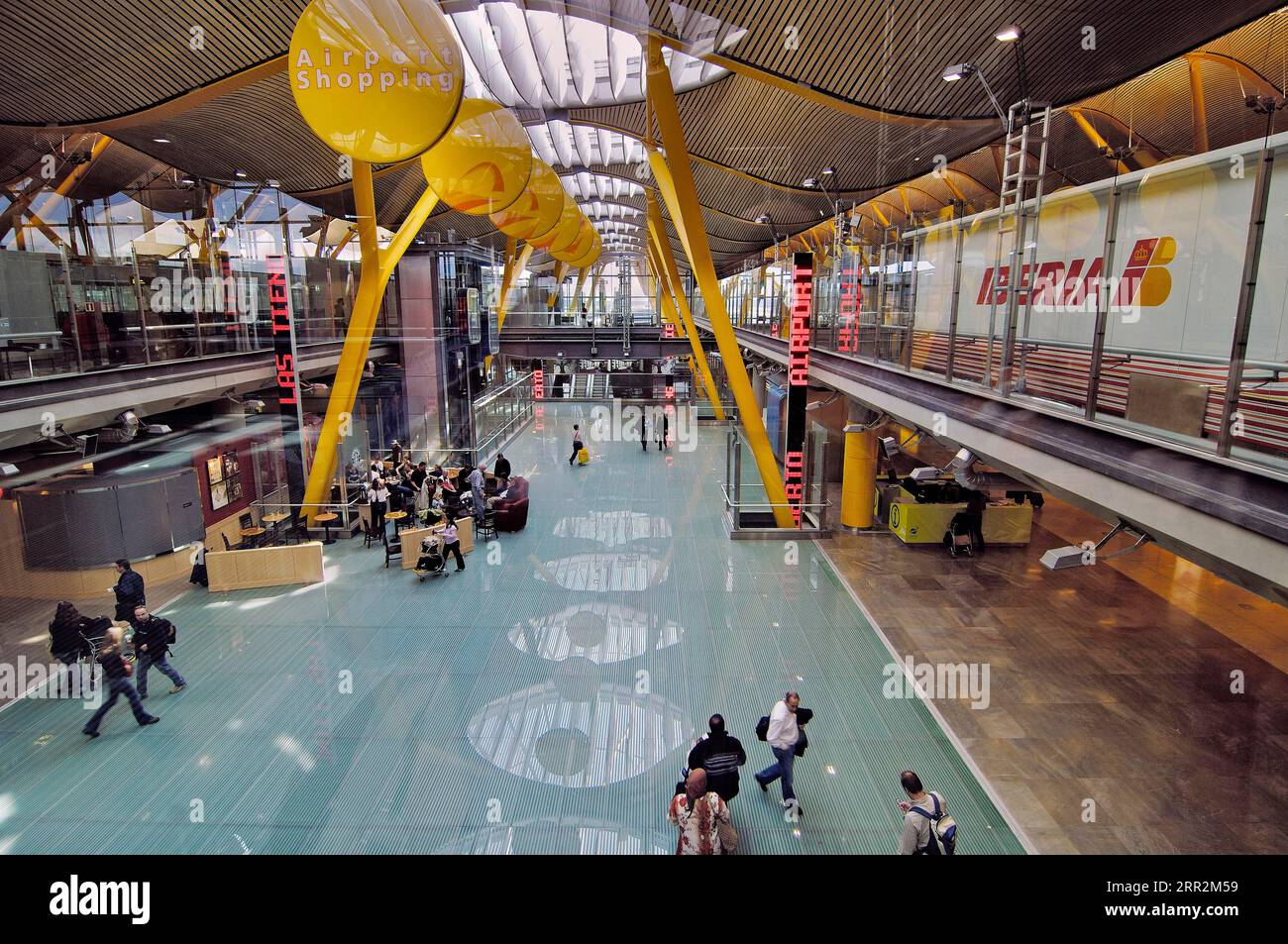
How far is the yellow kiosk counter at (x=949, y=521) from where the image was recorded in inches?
503

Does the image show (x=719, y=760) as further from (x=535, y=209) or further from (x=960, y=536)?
(x=960, y=536)

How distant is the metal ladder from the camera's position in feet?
18.0

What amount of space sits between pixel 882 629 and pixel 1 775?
933 cm

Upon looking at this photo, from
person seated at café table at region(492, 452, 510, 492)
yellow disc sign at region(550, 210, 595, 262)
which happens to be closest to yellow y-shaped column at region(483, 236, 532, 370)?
yellow disc sign at region(550, 210, 595, 262)

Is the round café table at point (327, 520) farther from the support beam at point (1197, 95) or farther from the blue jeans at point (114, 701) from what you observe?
the support beam at point (1197, 95)

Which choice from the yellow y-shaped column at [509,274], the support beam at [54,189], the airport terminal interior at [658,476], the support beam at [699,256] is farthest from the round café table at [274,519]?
the yellow y-shaped column at [509,274]

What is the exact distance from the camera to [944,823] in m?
4.61

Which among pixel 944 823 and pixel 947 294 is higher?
pixel 947 294

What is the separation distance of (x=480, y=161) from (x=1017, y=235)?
5.03 meters

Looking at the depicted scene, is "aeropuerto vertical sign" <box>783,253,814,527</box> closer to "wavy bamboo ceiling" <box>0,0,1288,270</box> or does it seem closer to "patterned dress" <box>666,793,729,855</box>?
"wavy bamboo ceiling" <box>0,0,1288,270</box>

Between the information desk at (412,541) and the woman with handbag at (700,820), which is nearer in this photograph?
the woman with handbag at (700,820)

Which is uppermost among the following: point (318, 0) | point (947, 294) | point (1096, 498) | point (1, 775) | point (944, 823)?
point (318, 0)
